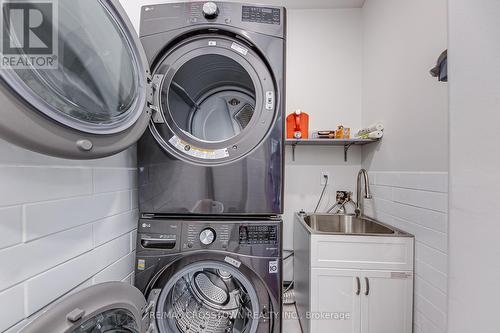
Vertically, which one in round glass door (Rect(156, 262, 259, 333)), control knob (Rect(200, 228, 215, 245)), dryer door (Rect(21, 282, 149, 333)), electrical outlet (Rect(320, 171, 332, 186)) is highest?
electrical outlet (Rect(320, 171, 332, 186))

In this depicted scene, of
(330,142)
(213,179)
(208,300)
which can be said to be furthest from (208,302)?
(330,142)

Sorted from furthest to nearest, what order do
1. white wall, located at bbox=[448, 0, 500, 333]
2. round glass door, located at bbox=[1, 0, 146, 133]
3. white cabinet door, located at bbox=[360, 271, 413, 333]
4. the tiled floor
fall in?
the tiled floor, white cabinet door, located at bbox=[360, 271, 413, 333], round glass door, located at bbox=[1, 0, 146, 133], white wall, located at bbox=[448, 0, 500, 333]

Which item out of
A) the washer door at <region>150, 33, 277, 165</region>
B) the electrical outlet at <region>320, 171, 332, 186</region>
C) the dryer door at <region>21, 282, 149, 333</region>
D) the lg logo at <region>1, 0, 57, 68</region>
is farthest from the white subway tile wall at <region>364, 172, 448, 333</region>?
the lg logo at <region>1, 0, 57, 68</region>

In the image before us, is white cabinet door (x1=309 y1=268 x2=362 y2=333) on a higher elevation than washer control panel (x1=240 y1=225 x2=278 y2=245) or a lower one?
lower

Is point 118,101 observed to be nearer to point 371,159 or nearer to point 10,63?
point 10,63

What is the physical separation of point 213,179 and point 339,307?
48.5 inches

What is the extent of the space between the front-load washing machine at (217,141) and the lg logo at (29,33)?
42 cm

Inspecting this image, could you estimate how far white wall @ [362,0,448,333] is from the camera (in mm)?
1137

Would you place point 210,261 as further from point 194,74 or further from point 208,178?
point 194,74

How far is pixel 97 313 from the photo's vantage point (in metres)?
0.58

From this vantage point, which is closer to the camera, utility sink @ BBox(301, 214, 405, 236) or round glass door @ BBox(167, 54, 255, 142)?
round glass door @ BBox(167, 54, 255, 142)

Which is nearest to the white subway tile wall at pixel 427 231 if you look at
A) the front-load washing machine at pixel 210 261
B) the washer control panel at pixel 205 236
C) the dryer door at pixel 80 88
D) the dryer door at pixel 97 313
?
the front-load washing machine at pixel 210 261

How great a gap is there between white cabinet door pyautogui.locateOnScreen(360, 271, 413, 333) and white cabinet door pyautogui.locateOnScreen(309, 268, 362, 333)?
4cm

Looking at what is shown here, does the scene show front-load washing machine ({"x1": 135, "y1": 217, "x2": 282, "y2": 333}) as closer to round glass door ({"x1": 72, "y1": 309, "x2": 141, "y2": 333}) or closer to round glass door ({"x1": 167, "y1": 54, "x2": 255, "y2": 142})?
round glass door ({"x1": 72, "y1": 309, "x2": 141, "y2": 333})
